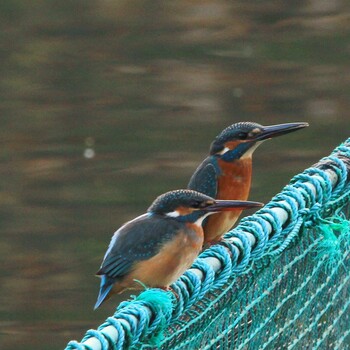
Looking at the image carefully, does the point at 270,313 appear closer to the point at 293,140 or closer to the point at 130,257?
the point at 130,257

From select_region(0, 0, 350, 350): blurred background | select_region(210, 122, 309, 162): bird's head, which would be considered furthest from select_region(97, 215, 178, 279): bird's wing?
select_region(0, 0, 350, 350): blurred background

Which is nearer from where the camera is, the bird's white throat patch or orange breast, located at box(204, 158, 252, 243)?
the bird's white throat patch

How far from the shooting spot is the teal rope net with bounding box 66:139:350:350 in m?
2.00

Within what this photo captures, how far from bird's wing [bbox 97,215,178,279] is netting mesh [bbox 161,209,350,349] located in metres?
0.18

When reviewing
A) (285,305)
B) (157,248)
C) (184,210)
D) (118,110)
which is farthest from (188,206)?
(118,110)

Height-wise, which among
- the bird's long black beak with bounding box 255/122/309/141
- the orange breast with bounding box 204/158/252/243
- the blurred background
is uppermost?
the bird's long black beak with bounding box 255/122/309/141

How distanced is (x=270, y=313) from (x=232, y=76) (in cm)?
460

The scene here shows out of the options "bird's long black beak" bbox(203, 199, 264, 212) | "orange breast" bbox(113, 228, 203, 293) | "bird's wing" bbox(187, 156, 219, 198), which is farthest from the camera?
"bird's wing" bbox(187, 156, 219, 198)

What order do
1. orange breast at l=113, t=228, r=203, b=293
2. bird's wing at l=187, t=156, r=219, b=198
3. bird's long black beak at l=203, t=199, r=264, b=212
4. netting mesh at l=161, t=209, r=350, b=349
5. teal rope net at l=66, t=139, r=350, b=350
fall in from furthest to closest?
1. bird's wing at l=187, t=156, r=219, b=198
2. bird's long black beak at l=203, t=199, r=264, b=212
3. orange breast at l=113, t=228, r=203, b=293
4. netting mesh at l=161, t=209, r=350, b=349
5. teal rope net at l=66, t=139, r=350, b=350

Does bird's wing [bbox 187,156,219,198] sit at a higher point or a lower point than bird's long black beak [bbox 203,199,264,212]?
lower

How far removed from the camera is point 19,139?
640cm

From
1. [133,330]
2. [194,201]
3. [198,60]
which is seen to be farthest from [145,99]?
[133,330]

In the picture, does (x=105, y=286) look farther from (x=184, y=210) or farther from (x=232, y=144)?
(x=232, y=144)

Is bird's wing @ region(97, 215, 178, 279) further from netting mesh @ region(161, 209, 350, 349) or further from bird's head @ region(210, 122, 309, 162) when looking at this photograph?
bird's head @ region(210, 122, 309, 162)
